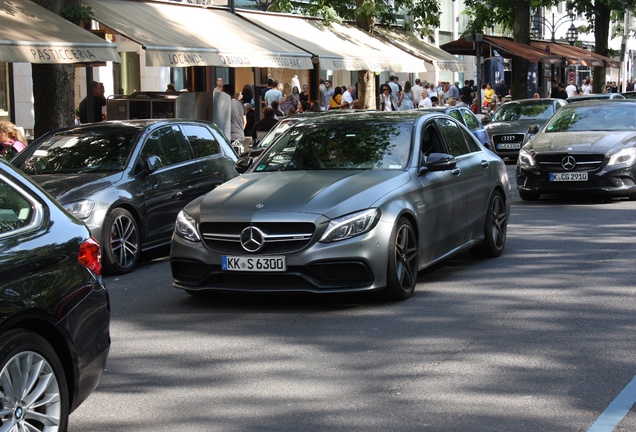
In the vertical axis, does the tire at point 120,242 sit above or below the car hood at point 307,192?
below

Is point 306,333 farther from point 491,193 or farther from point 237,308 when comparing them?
point 491,193

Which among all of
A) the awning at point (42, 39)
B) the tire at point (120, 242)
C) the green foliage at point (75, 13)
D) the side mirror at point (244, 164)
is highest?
the green foliage at point (75, 13)

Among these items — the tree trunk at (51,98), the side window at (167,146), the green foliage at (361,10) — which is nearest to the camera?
the side window at (167,146)

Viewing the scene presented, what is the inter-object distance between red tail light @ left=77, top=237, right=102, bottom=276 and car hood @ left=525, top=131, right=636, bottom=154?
1199 centimetres

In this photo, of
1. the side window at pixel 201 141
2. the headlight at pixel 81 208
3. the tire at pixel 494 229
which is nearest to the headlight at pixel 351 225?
the tire at pixel 494 229

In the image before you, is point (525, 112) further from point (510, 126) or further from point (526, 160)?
point (526, 160)

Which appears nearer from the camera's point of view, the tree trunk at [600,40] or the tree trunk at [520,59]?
the tree trunk at [520,59]

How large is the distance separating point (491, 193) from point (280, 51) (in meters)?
13.7

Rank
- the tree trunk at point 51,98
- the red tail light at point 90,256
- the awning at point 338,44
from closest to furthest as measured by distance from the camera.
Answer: the red tail light at point 90,256 < the tree trunk at point 51,98 < the awning at point 338,44

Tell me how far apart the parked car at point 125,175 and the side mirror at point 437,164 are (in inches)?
130

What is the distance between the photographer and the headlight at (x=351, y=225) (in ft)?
27.8

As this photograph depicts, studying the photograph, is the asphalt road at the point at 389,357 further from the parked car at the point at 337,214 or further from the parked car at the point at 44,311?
the parked car at the point at 44,311

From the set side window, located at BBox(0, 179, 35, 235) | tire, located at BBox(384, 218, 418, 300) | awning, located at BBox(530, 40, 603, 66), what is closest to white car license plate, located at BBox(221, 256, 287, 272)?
tire, located at BBox(384, 218, 418, 300)

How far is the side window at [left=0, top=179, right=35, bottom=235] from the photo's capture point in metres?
4.91
